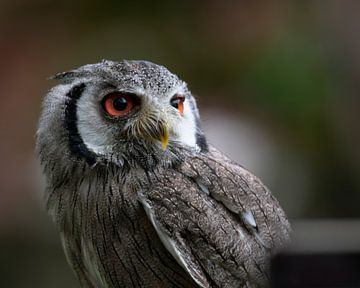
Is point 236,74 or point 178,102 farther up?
point 178,102

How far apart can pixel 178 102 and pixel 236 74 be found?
21.3 ft

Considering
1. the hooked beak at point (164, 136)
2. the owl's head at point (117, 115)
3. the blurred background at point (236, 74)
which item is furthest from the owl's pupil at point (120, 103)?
the blurred background at point (236, 74)

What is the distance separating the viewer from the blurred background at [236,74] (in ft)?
29.2

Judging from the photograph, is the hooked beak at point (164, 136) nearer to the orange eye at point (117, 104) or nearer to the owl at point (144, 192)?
the owl at point (144, 192)

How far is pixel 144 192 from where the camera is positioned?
308cm

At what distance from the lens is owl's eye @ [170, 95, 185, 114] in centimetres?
330

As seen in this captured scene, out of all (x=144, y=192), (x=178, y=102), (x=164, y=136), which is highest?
(x=178, y=102)

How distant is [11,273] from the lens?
329 inches

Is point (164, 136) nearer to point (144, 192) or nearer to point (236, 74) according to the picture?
point (144, 192)

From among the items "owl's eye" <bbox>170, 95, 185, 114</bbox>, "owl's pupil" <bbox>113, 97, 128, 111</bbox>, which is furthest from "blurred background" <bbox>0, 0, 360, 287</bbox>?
"owl's pupil" <bbox>113, 97, 128, 111</bbox>

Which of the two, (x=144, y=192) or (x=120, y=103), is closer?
(x=144, y=192)

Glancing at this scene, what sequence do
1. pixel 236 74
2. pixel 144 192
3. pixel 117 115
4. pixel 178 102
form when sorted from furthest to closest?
pixel 236 74
pixel 178 102
pixel 117 115
pixel 144 192

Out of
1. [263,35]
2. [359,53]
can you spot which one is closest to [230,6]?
[263,35]

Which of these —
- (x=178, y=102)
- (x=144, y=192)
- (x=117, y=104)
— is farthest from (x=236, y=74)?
(x=144, y=192)
